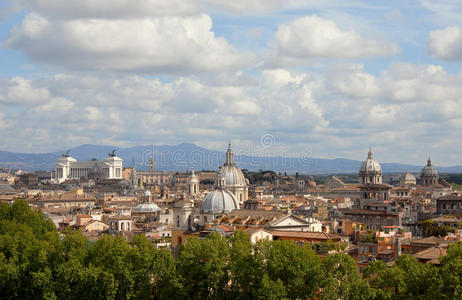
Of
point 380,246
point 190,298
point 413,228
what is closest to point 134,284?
point 190,298

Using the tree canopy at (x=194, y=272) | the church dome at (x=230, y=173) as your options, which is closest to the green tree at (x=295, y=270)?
the tree canopy at (x=194, y=272)

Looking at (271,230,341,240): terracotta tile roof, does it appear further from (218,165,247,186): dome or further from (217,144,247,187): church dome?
(218,165,247,186): dome

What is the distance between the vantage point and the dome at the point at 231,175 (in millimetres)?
98562

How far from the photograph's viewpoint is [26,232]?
156 feet

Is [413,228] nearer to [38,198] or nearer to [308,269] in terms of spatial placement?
[308,269]

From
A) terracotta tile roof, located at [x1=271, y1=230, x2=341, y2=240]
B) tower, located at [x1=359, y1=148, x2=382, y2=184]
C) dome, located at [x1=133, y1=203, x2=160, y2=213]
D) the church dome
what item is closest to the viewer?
terracotta tile roof, located at [x1=271, y1=230, x2=341, y2=240]

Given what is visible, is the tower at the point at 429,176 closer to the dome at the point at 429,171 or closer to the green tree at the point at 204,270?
the dome at the point at 429,171

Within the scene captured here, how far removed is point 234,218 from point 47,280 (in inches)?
1073

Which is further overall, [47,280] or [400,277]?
[47,280]

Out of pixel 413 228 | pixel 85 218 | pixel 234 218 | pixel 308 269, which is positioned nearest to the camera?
pixel 308 269

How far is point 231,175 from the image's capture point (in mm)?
99312

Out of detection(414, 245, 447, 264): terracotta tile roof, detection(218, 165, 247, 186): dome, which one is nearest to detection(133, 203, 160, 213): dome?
detection(218, 165, 247, 186): dome

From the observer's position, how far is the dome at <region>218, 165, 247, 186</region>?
323 ft

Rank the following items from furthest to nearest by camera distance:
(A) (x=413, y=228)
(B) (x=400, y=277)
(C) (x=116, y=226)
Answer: (C) (x=116, y=226), (A) (x=413, y=228), (B) (x=400, y=277)
